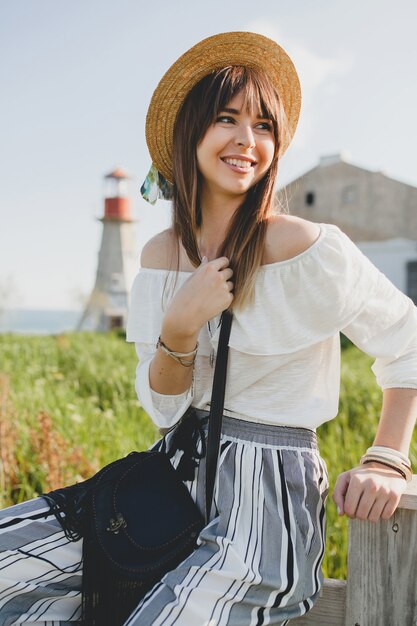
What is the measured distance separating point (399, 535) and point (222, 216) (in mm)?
895

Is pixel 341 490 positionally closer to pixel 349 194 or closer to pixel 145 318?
pixel 145 318

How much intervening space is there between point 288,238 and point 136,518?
2.41 feet

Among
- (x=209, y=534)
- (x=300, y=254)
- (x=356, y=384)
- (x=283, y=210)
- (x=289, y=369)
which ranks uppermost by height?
(x=283, y=210)

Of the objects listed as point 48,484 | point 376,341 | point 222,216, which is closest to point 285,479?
point 376,341

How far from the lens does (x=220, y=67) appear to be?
5.32 ft

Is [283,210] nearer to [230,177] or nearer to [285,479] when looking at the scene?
[230,177]

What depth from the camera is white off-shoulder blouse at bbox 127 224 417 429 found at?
4.73 feet

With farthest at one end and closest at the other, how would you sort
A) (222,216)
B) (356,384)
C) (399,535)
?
1. (356,384)
2. (222,216)
3. (399,535)

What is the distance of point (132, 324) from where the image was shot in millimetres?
1726

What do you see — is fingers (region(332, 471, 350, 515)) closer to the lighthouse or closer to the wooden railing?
the wooden railing

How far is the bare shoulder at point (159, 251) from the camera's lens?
1.72 metres

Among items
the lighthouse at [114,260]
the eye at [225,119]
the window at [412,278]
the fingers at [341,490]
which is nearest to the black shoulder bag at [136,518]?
the fingers at [341,490]

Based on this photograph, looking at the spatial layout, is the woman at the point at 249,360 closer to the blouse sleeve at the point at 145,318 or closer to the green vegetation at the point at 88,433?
the blouse sleeve at the point at 145,318

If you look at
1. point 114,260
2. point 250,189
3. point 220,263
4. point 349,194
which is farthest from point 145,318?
point 114,260
